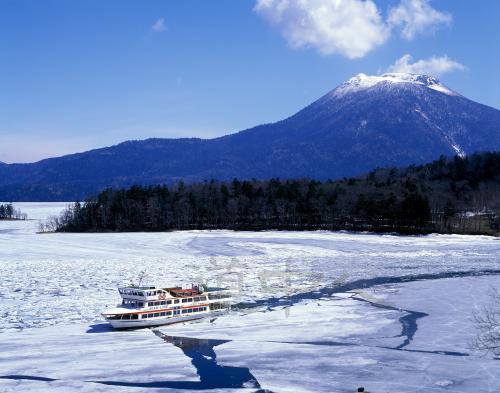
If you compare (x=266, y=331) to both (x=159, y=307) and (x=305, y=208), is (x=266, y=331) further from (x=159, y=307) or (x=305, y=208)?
(x=305, y=208)

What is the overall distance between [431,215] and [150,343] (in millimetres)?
113899

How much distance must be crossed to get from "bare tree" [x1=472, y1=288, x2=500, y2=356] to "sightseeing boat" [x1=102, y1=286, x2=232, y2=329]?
17.7 m

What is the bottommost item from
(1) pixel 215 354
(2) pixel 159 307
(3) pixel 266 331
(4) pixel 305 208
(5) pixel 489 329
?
(1) pixel 215 354

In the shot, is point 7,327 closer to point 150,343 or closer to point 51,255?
point 150,343

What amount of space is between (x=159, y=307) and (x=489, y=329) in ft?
73.3

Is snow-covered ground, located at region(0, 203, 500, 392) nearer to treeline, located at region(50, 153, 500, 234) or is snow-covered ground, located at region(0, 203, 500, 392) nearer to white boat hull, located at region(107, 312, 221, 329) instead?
white boat hull, located at region(107, 312, 221, 329)

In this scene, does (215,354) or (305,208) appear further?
(305,208)

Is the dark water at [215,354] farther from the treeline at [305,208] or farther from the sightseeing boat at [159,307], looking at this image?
the treeline at [305,208]

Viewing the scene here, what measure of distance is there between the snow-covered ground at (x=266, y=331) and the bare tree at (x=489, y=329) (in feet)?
2.39

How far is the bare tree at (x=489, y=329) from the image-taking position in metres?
24.9

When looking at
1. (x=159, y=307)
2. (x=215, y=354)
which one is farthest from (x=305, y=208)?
(x=215, y=354)

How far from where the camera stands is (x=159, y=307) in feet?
129

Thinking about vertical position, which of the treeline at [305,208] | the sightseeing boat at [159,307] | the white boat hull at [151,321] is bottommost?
the white boat hull at [151,321]

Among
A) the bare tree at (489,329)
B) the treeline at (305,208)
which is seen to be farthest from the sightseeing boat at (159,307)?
the treeline at (305,208)
